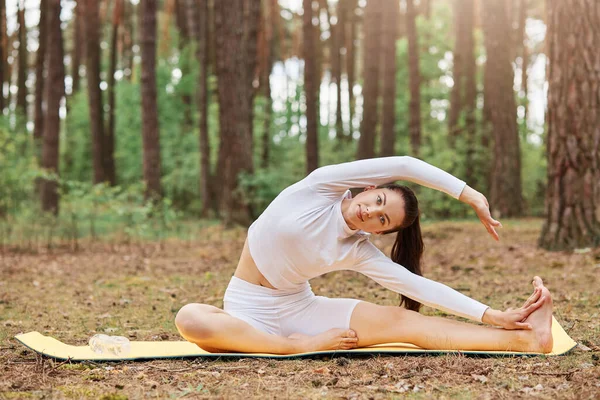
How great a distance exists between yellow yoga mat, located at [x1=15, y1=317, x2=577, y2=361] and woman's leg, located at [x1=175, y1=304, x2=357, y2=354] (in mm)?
50

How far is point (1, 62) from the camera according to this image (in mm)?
24969

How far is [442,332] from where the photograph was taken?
14.3ft

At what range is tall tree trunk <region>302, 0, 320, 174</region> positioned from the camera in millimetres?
15713

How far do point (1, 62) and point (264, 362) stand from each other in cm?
2359

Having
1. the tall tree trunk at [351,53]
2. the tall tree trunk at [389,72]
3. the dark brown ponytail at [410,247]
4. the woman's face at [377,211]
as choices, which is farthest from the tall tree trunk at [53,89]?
the tall tree trunk at [351,53]

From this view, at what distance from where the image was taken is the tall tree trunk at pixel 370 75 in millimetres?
14344

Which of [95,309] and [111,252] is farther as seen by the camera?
[111,252]

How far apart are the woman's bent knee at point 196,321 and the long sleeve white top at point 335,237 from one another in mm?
447

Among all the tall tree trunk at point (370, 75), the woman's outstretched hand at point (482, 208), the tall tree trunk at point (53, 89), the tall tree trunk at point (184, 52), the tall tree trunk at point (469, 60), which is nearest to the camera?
the woman's outstretched hand at point (482, 208)

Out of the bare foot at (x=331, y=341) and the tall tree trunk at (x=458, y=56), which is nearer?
the bare foot at (x=331, y=341)

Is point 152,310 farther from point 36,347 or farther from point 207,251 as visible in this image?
point 207,251

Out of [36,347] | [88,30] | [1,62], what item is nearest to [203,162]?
[88,30]

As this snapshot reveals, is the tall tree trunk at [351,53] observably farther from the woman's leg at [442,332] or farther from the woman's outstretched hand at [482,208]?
the woman's outstretched hand at [482,208]

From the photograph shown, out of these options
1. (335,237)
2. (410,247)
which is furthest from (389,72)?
(335,237)
